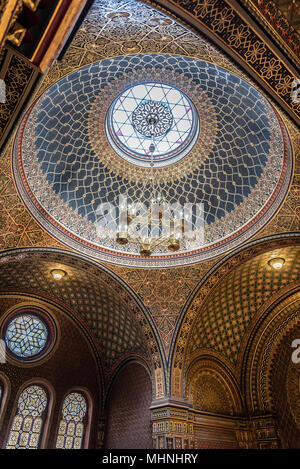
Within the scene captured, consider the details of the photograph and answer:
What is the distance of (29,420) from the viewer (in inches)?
429

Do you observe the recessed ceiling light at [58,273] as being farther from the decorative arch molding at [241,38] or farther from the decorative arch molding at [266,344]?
the decorative arch molding at [241,38]

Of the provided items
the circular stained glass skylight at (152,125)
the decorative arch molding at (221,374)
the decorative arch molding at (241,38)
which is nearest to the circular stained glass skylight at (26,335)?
the decorative arch molding at (221,374)

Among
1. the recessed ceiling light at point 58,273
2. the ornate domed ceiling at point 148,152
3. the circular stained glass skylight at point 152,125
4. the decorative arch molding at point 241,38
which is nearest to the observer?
the decorative arch molding at point 241,38

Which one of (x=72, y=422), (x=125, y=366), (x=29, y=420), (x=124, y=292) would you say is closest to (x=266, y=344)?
(x=125, y=366)

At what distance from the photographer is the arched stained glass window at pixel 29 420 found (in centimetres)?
1044

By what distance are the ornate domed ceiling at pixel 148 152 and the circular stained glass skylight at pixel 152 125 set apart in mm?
32

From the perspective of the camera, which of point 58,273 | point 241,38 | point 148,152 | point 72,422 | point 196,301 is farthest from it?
point 72,422

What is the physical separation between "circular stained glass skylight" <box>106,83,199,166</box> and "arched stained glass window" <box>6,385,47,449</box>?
8205 mm

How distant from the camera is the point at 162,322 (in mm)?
10875

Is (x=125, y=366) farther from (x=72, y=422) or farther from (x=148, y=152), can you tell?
(x=148, y=152)

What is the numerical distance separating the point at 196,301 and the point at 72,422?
596cm

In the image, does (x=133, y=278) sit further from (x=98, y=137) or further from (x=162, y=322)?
(x=98, y=137)

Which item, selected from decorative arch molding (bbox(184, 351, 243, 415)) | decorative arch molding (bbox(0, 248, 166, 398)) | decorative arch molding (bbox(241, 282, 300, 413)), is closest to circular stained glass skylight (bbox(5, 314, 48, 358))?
decorative arch molding (bbox(0, 248, 166, 398))
